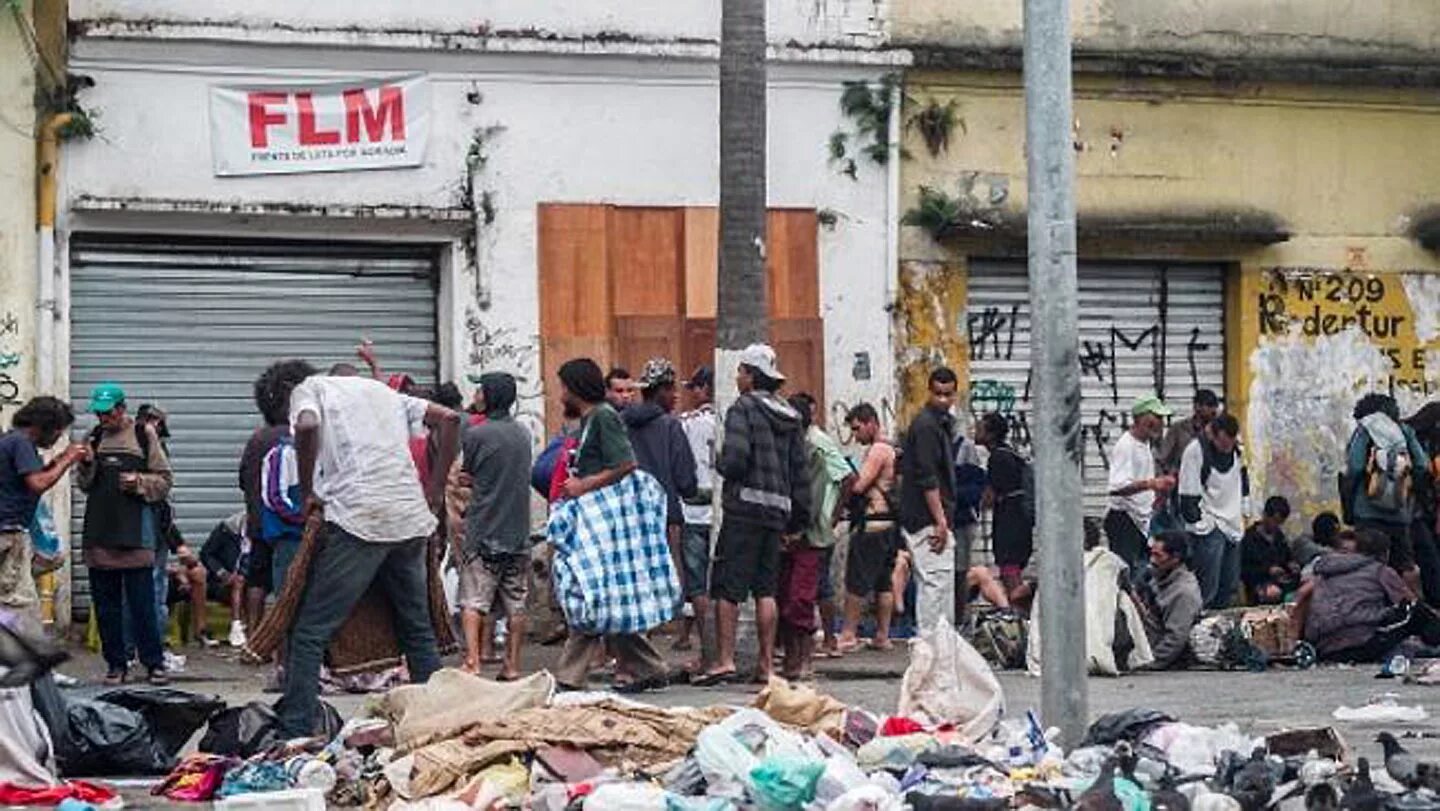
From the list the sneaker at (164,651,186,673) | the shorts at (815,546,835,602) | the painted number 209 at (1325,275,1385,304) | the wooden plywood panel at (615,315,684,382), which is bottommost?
the sneaker at (164,651,186,673)

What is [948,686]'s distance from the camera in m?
12.4

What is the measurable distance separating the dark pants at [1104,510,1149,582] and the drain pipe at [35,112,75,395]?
7141 millimetres

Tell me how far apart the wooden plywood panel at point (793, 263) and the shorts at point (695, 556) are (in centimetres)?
282

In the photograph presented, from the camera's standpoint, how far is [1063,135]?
11.3 m

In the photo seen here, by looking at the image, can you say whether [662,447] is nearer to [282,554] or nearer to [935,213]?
[282,554]

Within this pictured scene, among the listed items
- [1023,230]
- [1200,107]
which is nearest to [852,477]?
[1023,230]

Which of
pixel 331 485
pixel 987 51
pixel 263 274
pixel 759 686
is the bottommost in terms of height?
pixel 759 686

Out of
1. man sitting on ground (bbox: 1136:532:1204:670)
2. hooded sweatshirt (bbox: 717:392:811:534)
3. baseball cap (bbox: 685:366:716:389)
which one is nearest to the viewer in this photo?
hooded sweatshirt (bbox: 717:392:811:534)

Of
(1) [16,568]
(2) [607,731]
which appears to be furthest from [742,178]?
(2) [607,731]

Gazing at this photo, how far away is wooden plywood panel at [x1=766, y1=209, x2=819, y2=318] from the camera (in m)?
21.2

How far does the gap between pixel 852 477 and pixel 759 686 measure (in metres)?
2.67

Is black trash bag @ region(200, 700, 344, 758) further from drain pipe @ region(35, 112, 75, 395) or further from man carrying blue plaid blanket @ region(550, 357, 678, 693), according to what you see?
drain pipe @ region(35, 112, 75, 395)

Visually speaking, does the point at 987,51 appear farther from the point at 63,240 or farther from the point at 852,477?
the point at 63,240

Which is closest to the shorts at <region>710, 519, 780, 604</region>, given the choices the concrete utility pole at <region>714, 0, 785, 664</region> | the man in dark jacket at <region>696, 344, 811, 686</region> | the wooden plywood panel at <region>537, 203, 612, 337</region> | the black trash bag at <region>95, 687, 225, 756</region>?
the man in dark jacket at <region>696, 344, 811, 686</region>
